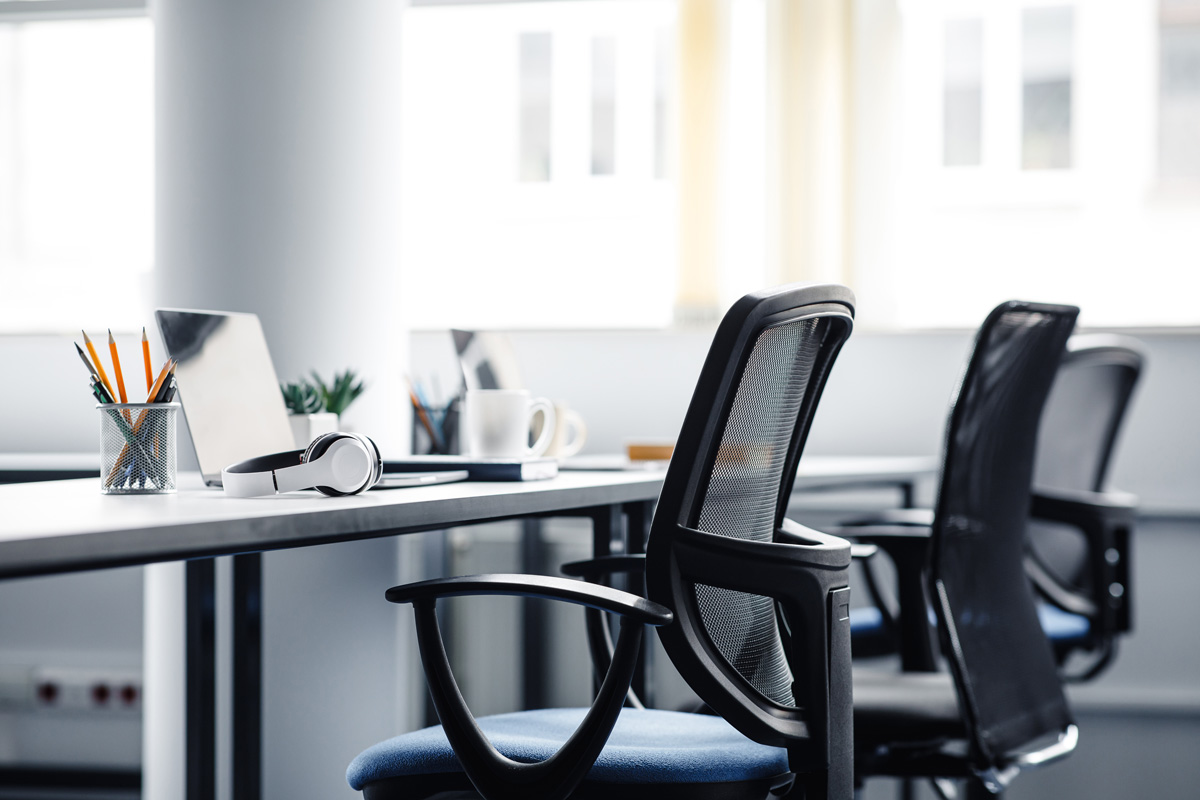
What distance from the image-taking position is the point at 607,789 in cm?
109

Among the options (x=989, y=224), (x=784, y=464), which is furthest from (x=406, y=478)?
(x=989, y=224)

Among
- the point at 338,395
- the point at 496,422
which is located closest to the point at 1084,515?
the point at 496,422

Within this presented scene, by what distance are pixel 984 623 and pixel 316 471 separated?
1.02 m

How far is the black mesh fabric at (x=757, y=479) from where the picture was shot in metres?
1.15

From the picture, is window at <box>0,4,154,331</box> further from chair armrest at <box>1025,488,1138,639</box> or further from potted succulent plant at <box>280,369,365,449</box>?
chair armrest at <box>1025,488,1138,639</box>

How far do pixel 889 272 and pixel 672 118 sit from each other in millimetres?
763

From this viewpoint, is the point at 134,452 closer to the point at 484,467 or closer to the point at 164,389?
the point at 164,389

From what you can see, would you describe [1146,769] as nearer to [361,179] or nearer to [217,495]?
[361,179]

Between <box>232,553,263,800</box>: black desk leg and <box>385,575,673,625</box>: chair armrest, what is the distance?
1.30 feet

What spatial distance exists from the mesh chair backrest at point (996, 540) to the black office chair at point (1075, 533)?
240 millimetres

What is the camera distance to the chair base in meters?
1.08

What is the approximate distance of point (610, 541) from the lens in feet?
5.66

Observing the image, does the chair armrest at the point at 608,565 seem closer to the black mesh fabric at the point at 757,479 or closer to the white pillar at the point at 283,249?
the black mesh fabric at the point at 757,479

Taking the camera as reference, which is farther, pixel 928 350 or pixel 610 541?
pixel 928 350
